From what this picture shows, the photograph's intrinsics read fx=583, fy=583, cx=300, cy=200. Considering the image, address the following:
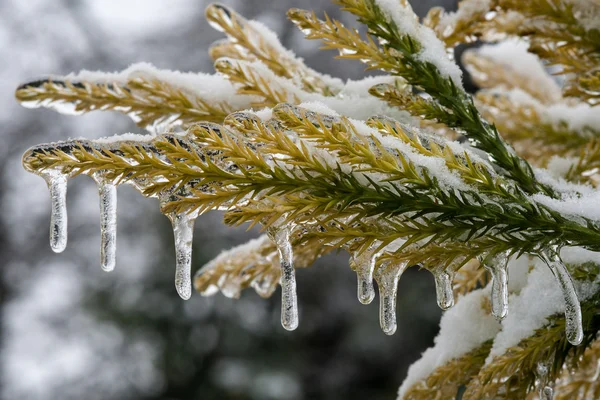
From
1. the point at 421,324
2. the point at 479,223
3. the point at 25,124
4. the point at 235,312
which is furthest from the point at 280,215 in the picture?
the point at 25,124

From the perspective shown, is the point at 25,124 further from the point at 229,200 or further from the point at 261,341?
the point at 229,200

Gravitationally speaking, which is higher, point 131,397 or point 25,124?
point 25,124

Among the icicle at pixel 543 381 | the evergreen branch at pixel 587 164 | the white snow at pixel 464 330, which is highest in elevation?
the evergreen branch at pixel 587 164

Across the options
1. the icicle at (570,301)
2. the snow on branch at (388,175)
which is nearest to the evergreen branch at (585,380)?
the snow on branch at (388,175)

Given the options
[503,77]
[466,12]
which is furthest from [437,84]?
[503,77]

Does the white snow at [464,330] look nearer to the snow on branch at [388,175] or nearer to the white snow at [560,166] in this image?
the snow on branch at [388,175]

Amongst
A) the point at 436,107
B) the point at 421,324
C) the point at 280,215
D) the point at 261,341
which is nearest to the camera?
the point at 280,215
